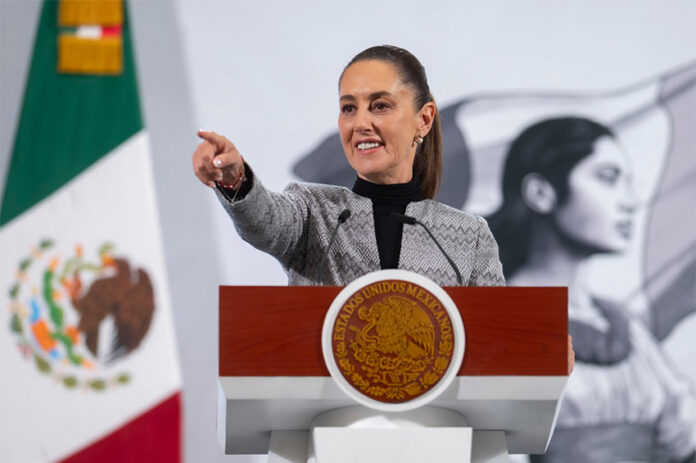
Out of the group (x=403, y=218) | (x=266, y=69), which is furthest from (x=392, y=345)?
(x=266, y=69)

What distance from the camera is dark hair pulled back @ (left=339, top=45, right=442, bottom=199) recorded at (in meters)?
1.86

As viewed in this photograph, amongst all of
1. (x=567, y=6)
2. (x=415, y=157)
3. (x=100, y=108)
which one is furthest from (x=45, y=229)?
(x=567, y=6)

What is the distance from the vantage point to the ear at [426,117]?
76.0 inches

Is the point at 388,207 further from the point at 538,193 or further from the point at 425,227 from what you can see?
the point at 538,193

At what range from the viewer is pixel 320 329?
4.20ft

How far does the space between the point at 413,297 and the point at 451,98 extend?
2148 mm

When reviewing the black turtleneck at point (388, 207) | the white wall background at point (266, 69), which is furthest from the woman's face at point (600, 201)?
the black turtleneck at point (388, 207)

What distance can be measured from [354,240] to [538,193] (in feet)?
5.82

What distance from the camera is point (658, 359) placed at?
334 cm

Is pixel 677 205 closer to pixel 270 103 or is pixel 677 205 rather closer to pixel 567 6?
pixel 567 6

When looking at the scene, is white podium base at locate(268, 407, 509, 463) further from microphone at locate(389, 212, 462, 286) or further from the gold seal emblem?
microphone at locate(389, 212, 462, 286)

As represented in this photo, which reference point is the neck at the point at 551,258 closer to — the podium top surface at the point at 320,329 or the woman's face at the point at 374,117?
the woman's face at the point at 374,117

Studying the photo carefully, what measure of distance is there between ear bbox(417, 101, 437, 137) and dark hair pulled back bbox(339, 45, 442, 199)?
10 mm

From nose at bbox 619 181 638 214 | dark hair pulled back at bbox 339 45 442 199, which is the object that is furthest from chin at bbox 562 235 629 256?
dark hair pulled back at bbox 339 45 442 199
